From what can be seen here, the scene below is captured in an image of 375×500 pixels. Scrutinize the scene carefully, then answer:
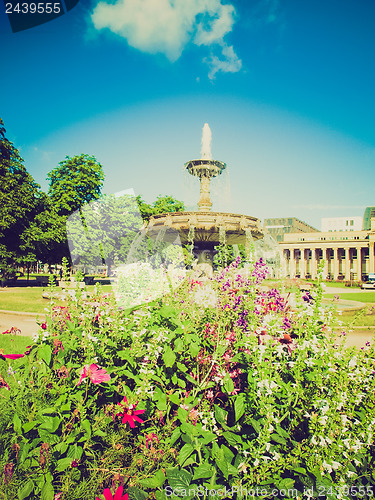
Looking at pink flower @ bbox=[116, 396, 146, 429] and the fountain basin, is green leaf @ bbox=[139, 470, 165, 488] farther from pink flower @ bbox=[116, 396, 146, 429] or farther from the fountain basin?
the fountain basin

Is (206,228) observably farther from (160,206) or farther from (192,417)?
(160,206)

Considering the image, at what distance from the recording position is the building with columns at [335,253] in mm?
83625

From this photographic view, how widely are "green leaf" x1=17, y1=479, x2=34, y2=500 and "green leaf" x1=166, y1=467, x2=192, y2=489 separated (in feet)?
2.82

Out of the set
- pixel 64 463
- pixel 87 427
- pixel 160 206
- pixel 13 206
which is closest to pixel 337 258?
pixel 160 206

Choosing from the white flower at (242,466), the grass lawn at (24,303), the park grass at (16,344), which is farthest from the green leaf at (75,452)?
the grass lawn at (24,303)

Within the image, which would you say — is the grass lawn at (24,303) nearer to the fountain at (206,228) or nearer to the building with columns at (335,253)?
the fountain at (206,228)

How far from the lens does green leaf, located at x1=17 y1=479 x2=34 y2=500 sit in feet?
6.18

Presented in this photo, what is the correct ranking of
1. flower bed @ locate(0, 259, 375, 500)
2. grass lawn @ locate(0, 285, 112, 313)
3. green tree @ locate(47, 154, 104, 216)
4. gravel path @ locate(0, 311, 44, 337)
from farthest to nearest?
green tree @ locate(47, 154, 104, 216)
grass lawn @ locate(0, 285, 112, 313)
gravel path @ locate(0, 311, 44, 337)
flower bed @ locate(0, 259, 375, 500)

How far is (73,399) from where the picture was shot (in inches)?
96.9

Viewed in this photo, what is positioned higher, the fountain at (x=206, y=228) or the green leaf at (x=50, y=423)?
the fountain at (x=206, y=228)

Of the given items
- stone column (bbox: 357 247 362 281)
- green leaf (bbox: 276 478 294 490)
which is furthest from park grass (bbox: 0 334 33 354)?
stone column (bbox: 357 247 362 281)

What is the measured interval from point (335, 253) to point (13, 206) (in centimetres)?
8242

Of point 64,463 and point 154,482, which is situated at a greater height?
point 64,463

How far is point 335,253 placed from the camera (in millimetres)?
86625
